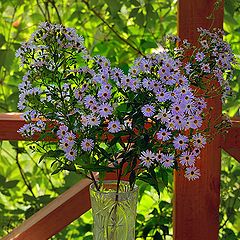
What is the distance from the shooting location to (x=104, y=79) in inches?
51.3

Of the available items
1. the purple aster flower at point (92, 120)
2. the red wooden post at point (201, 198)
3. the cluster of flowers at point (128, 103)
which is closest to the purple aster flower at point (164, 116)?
the cluster of flowers at point (128, 103)

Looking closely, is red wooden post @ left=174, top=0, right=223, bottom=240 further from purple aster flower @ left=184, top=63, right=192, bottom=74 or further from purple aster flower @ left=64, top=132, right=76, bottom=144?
purple aster flower @ left=64, top=132, right=76, bottom=144

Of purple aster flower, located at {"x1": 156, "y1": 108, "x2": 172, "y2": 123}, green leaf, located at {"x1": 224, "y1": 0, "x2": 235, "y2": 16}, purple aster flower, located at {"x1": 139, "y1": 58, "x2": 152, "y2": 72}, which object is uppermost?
green leaf, located at {"x1": 224, "y1": 0, "x2": 235, "y2": 16}

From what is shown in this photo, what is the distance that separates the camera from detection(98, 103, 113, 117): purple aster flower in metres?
1.26

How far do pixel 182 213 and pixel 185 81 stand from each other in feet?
1.69

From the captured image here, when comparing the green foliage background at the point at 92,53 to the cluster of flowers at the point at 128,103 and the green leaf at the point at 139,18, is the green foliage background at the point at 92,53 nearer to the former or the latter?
the green leaf at the point at 139,18

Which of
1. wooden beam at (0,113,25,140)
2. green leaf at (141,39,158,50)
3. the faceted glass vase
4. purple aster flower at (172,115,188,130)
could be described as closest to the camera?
purple aster flower at (172,115,188,130)

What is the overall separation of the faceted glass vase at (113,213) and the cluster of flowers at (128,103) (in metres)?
0.07

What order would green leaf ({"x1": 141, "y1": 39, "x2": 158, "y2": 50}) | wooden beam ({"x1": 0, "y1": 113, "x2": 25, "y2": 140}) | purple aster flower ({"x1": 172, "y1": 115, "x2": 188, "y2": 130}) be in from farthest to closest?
green leaf ({"x1": 141, "y1": 39, "x2": 158, "y2": 50})
wooden beam ({"x1": 0, "y1": 113, "x2": 25, "y2": 140})
purple aster flower ({"x1": 172, "y1": 115, "x2": 188, "y2": 130})

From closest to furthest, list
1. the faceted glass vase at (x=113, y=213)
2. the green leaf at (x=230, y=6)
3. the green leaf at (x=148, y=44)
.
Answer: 1. the faceted glass vase at (x=113, y=213)
2. the green leaf at (x=230, y=6)
3. the green leaf at (x=148, y=44)

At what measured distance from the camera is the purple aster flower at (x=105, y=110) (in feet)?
4.14

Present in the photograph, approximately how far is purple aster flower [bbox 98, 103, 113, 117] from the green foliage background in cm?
69

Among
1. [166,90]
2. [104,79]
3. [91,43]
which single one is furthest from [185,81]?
[91,43]

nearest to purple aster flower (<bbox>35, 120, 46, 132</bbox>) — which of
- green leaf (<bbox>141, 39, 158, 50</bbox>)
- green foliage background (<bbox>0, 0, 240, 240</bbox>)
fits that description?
green foliage background (<bbox>0, 0, 240, 240</bbox>)
